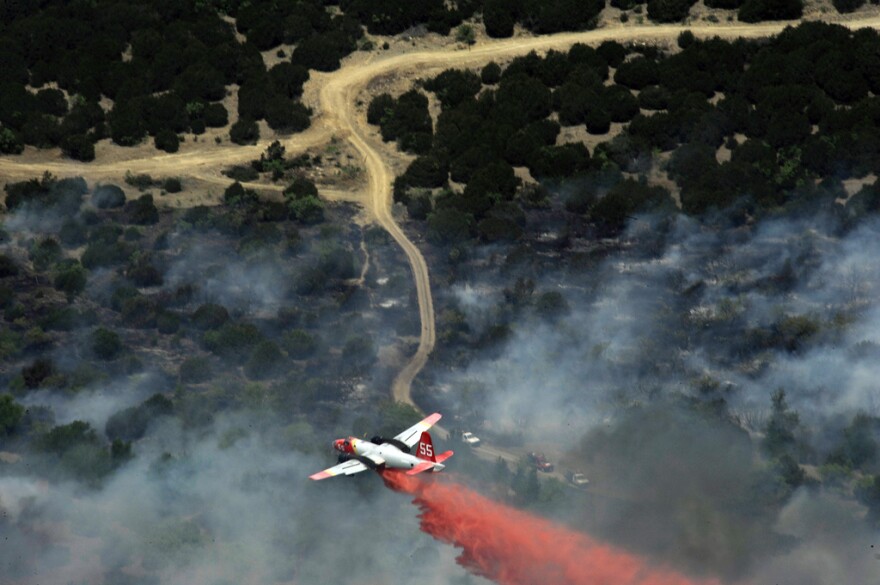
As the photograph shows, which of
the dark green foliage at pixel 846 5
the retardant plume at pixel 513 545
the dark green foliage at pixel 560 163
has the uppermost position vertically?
the dark green foliage at pixel 846 5

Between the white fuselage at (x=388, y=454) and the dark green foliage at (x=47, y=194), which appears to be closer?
the white fuselage at (x=388, y=454)

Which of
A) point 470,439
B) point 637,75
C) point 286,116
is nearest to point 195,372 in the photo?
point 470,439

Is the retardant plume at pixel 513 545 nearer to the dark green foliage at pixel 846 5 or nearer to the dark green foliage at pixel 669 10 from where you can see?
the dark green foliage at pixel 669 10

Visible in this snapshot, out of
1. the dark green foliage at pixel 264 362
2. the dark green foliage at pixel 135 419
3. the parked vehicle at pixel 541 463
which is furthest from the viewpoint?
the dark green foliage at pixel 264 362

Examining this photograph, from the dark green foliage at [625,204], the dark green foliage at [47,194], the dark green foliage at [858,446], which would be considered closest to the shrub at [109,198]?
the dark green foliage at [47,194]

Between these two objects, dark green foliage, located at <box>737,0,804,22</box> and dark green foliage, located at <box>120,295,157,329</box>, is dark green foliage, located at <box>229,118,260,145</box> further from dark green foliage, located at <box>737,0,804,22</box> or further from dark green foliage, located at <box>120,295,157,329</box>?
dark green foliage, located at <box>737,0,804,22</box>

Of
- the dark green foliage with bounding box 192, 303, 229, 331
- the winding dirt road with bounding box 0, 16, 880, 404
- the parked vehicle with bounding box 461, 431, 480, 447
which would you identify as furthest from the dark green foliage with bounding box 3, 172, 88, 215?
the parked vehicle with bounding box 461, 431, 480, 447

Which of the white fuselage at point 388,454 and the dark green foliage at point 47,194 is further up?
the dark green foliage at point 47,194
